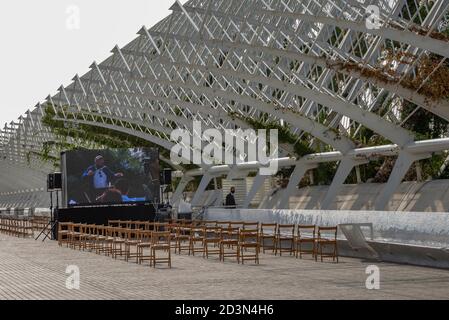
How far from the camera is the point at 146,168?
37.8 meters

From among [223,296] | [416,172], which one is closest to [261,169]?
[416,172]

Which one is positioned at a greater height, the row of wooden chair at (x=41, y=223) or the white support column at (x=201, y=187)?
the white support column at (x=201, y=187)

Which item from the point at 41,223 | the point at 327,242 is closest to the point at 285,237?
the point at 327,242

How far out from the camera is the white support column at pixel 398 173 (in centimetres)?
2809

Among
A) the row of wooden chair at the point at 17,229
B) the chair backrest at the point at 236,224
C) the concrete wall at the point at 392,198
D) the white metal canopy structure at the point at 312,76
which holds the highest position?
the white metal canopy structure at the point at 312,76

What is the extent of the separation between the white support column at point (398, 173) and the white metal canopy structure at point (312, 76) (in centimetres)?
4

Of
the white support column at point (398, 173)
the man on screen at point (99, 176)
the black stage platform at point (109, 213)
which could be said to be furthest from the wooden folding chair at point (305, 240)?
the man on screen at point (99, 176)

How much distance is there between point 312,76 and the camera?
142ft

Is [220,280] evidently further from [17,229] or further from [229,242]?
[17,229]

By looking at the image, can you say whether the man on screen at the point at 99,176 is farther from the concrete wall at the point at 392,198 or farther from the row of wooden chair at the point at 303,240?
the row of wooden chair at the point at 303,240

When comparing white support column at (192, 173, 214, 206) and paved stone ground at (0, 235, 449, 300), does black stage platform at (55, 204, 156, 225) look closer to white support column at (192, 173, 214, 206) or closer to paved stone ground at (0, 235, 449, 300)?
paved stone ground at (0, 235, 449, 300)

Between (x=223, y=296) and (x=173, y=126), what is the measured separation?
4511 centimetres
